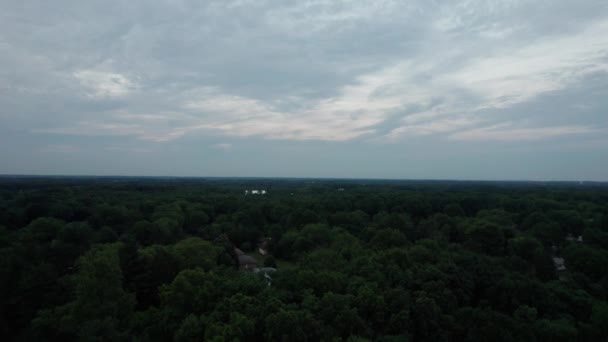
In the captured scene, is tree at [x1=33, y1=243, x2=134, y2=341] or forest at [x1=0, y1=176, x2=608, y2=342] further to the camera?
forest at [x1=0, y1=176, x2=608, y2=342]

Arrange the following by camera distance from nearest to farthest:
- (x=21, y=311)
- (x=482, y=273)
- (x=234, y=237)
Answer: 1. (x=21, y=311)
2. (x=482, y=273)
3. (x=234, y=237)

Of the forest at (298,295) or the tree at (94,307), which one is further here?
the forest at (298,295)

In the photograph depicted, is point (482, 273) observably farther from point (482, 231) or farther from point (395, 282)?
point (482, 231)

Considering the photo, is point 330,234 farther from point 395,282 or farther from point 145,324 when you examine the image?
point 145,324

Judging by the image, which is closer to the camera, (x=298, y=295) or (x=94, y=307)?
(x=94, y=307)

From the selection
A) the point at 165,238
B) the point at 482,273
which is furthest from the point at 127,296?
the point at 165,238

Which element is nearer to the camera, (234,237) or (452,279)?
(452,279)

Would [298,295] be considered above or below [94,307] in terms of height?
below

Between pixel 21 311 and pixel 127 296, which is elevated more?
pixel 127 296

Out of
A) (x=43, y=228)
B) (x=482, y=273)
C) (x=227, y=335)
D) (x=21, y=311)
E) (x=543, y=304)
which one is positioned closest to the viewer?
(x=227, y=335)
